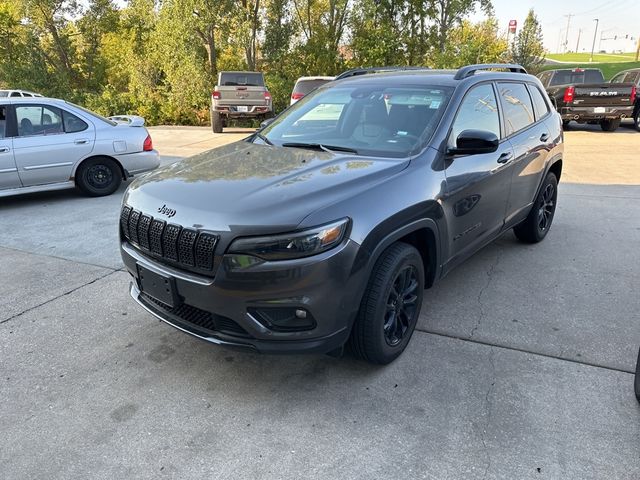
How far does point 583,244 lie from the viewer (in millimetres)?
5328

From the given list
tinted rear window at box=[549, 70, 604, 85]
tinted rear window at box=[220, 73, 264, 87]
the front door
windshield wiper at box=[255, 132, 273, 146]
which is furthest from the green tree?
windshield wiper at box=[255, 132, 273, 146]

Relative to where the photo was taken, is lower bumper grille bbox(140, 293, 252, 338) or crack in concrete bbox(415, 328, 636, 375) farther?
crack in concrete bbox(415, 328, 636, 375)

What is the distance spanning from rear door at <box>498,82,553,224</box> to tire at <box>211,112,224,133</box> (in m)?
12.2

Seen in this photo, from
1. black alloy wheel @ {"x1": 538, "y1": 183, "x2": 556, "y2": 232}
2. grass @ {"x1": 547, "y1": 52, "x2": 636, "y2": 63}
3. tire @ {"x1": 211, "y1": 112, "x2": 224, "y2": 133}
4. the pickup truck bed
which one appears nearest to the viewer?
black alloy wheel @ {"x1": 538, "y1": 183, "x2": 556, "y2": 232}

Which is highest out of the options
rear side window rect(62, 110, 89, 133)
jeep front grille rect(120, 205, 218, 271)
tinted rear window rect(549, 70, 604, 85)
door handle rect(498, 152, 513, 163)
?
tinted rear window rect(549, 70, 604, 85)

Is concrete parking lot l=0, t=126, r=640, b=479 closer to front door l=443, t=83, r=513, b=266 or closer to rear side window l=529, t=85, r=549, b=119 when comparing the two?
front door l=443, t=83, r=513, b=266

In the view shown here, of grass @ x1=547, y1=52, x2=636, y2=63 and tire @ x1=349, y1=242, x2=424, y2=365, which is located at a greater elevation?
grass @ x1=547, y1=52, x2=636, y2=63

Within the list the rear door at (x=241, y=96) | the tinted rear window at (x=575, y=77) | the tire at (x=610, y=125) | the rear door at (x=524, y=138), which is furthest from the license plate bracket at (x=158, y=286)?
the tinted rear window at (x=575, y=77)

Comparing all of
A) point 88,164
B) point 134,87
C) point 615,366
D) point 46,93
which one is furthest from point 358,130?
point 46,93

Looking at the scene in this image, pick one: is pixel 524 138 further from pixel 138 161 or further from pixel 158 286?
pixel 138 161

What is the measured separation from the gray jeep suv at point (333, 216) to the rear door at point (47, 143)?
4.34 m

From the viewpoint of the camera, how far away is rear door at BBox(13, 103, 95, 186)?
6.80 meters

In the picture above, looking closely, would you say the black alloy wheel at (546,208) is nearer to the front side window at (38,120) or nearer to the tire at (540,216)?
the tire at (540,216)

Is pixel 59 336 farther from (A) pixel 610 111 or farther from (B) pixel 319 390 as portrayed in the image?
(A) pixel 610 111
